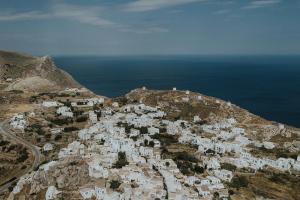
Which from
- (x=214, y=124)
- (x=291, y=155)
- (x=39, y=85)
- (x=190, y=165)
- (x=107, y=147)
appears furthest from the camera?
(x=39, y=85)

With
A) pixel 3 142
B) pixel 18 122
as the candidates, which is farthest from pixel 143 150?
pixel 18 122

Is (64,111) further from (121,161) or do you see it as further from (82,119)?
(121,161)

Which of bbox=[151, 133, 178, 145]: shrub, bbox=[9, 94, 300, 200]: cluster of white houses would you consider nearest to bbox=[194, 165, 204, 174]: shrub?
bbox=[9, 94, 300, 200]: cluster of white houses

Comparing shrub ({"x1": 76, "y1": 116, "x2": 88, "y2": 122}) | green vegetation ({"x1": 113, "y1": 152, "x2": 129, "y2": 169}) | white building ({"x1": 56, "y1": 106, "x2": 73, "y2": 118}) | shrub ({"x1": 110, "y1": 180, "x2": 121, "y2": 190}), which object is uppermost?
white building ({"x1": 56, "y1": 106, "x2": 73, "y2": 118})

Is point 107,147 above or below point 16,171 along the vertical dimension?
above

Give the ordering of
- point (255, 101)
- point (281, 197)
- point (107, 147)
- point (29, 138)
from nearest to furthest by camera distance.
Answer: point (281, 197)
point (107, 147)
point (29, 138)
point (255, 101)

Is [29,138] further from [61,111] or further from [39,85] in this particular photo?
[39,85]

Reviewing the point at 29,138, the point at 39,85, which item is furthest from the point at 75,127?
the point at 39,85

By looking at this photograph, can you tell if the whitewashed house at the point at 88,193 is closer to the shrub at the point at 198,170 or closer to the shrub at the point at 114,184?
the shrub at the point at 114,184

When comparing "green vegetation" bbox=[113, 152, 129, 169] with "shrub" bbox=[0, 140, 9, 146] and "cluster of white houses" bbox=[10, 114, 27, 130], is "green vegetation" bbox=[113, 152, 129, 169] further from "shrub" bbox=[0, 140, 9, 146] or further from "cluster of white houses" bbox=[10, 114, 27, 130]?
"cluster of white houses" bbox=[10, 114, 27, 130]
